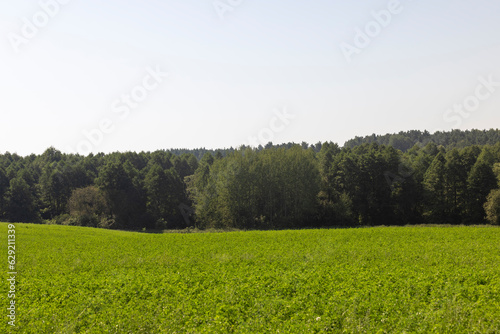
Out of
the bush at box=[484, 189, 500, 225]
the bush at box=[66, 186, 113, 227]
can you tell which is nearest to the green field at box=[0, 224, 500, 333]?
the bush at box=[484, 189, 500, 225]

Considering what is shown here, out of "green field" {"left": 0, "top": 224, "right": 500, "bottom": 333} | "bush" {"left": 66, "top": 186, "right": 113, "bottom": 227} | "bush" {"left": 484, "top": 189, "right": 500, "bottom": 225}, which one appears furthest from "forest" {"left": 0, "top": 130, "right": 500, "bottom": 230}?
"green field" {"left": 0, "top": 224, "right": 500, "bottom": 333}

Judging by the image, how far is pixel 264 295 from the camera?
560 inches

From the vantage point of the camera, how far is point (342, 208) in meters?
72.7

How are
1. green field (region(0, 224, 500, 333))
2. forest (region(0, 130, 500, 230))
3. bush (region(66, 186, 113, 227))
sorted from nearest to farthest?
green field (region(0, 224, 500, 333))
forest (region(0, 130, 500, 230))
bush (region(66, 186, 113, 227))

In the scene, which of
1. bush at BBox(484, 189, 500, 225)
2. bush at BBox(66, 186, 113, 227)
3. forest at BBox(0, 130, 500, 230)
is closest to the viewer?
bush at BBox(484, 189, 500, 225)

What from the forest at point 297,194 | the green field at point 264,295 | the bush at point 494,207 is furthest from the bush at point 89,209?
the bush at point 494,207

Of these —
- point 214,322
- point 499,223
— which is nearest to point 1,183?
point 214,322

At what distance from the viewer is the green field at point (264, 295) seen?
1165cm

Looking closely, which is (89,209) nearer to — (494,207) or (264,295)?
(264,295)

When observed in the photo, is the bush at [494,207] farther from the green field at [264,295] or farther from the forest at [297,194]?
the green field at [264,295]

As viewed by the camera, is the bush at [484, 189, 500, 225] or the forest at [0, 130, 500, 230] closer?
the bush at [484, 189, 500, 225]

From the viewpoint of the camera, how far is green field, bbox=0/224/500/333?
11.6 meters

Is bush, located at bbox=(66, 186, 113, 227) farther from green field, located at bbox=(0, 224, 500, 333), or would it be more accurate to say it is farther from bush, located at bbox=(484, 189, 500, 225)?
bush, located at bbox=(484, 189, 500, 225)

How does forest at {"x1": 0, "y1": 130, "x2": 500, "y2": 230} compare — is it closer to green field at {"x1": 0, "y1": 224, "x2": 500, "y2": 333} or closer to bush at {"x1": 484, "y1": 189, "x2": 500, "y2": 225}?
bush at {"x1": 484, "y1": 189, "x2": 500, "y2": 225}
